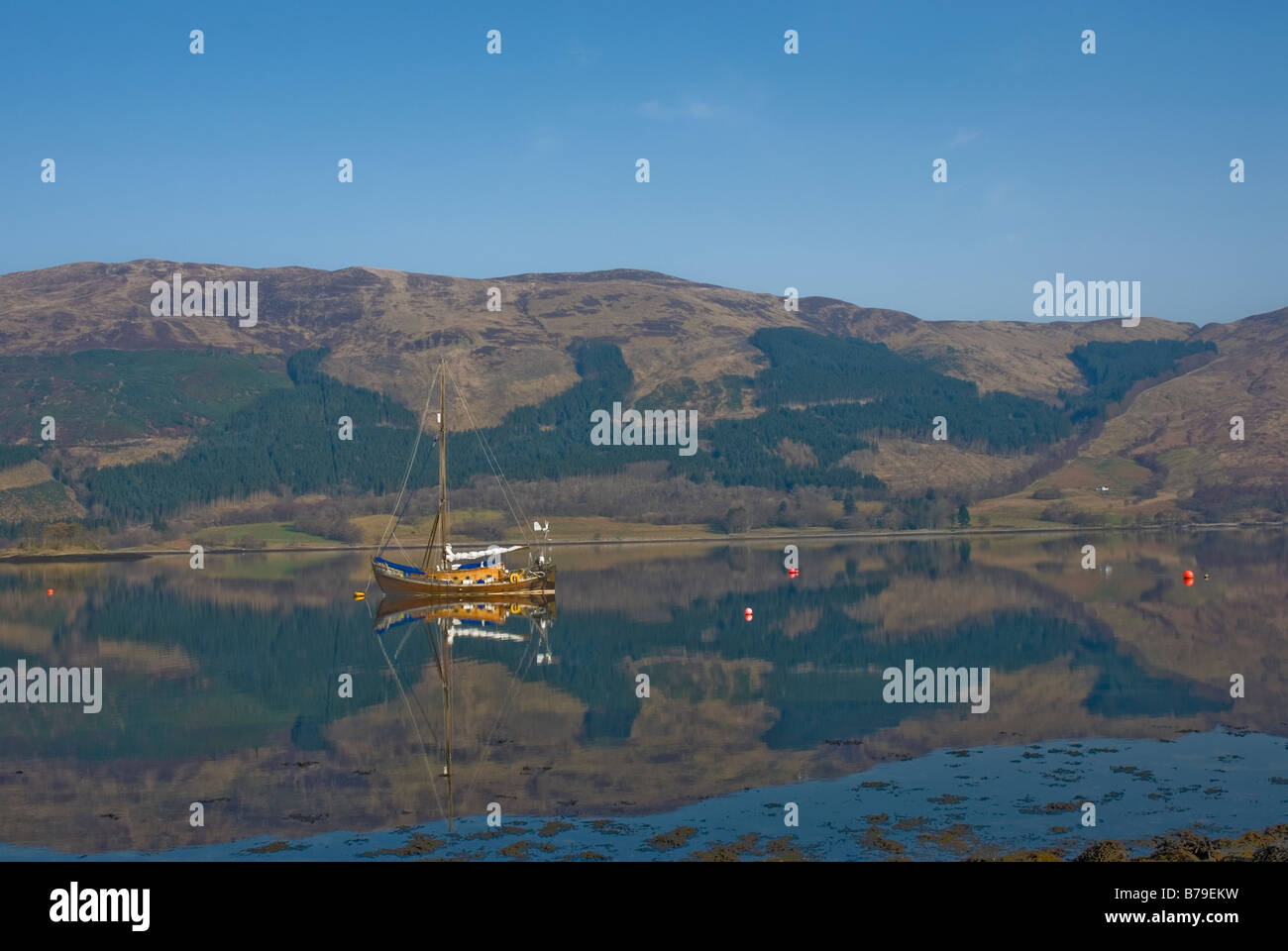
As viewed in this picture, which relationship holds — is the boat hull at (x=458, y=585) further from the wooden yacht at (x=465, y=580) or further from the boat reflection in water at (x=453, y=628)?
the boat reflection in water at (x=453, y=628)

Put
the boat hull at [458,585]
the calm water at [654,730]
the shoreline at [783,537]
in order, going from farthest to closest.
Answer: the shoreline at [783,537], the boat hull at [458,585], the calm water at [654,730]

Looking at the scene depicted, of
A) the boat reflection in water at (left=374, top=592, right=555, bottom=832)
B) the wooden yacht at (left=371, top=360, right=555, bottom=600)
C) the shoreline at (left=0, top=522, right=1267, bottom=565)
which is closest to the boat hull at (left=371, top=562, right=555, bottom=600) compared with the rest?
the wooden yacht at (left=371, top=360, right=555, bottom=600)

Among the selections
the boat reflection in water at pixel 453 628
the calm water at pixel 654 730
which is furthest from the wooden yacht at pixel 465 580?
the calm water at pixel 654 730

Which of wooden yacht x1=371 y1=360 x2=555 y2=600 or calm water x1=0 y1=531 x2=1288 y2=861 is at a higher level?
wooden yacht x1=371 y1=360 x2=555 y2=600

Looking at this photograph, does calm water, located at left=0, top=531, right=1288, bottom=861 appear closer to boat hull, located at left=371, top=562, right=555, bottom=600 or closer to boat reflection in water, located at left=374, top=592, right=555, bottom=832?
boat reflection in water, located at left=374, top=592, right=555, bottom=832
